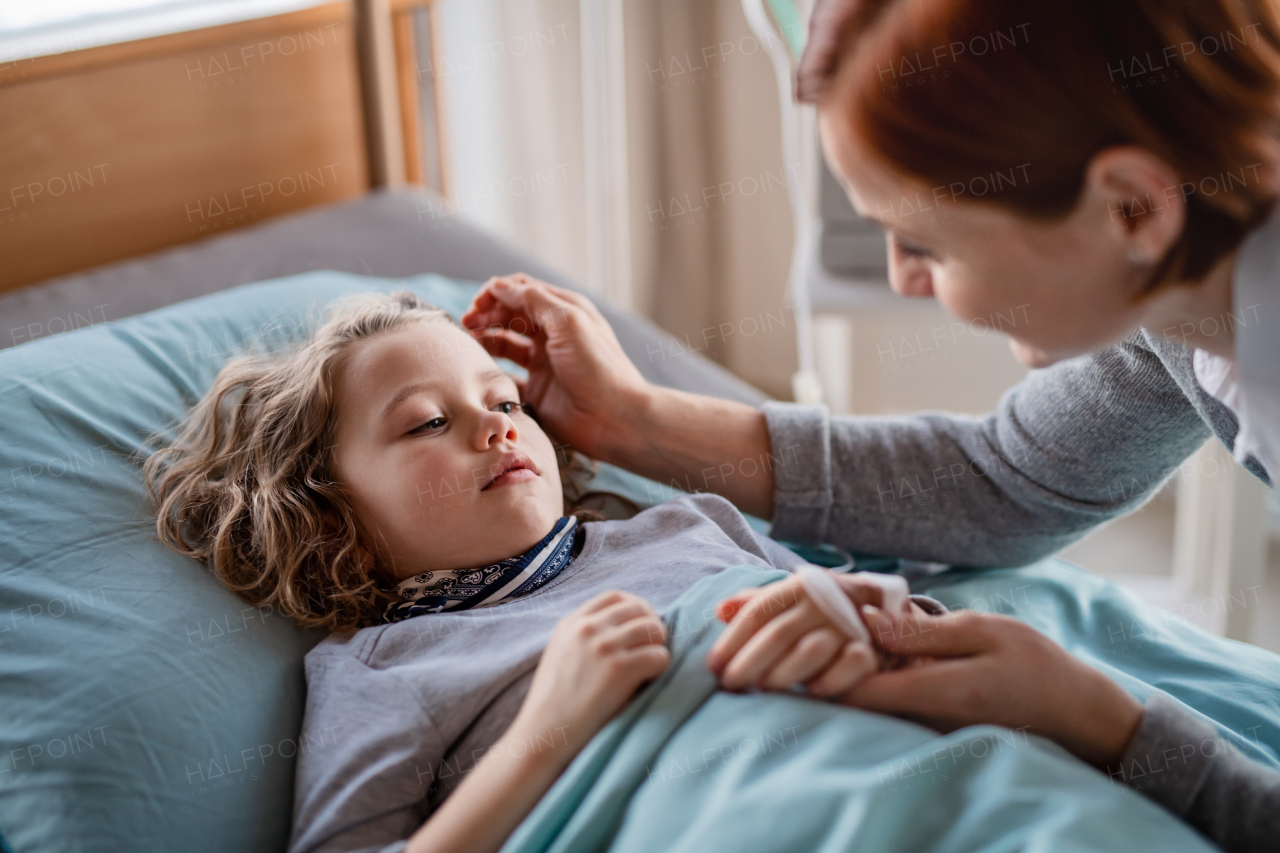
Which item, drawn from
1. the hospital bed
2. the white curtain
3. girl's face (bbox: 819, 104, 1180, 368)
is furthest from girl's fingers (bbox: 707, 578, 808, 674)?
the white curtain

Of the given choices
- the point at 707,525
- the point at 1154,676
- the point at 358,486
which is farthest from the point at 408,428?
the point at 1154,676

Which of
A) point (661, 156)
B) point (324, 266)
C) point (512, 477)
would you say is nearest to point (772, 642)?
point (512, 477)

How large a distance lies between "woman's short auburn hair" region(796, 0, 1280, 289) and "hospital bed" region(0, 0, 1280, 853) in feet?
1.48

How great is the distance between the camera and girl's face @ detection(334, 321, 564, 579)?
3.05 feet

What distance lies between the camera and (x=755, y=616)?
0.76 metres

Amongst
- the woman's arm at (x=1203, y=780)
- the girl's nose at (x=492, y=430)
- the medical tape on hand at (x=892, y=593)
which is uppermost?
the girl's nose at (x=492, y=430)

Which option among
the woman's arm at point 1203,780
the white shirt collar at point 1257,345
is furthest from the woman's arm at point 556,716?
the white shirt collar at point 1257,345

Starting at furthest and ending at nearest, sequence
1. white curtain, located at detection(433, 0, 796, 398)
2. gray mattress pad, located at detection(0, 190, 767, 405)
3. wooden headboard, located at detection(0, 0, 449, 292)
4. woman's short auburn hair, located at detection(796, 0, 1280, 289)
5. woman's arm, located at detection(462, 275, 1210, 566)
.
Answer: white curtain, located at detection(433, 0, 796, 398), wooden headboard, located at detection(0, 0, 449, 292), gray mattress pad, located at detection(0, 190, 767, 405), woman's arm, located at detection(462, 275, 1210, 566), woman's short auburn hair, located at detection(796, 0, 1280, 289)

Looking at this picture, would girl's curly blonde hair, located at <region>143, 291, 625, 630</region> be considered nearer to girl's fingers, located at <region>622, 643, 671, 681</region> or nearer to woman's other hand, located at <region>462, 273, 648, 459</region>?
woman's other hand, located at <region>462, 273, 648, 459</region>

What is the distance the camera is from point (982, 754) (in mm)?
697

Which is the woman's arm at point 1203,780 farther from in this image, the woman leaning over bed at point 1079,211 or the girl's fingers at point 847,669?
the girl's fingers at point 847,669

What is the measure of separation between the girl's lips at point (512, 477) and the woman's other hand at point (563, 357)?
0.19 meters

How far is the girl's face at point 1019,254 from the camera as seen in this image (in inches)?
27.8

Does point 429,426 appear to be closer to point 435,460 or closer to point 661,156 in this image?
point 435,460
